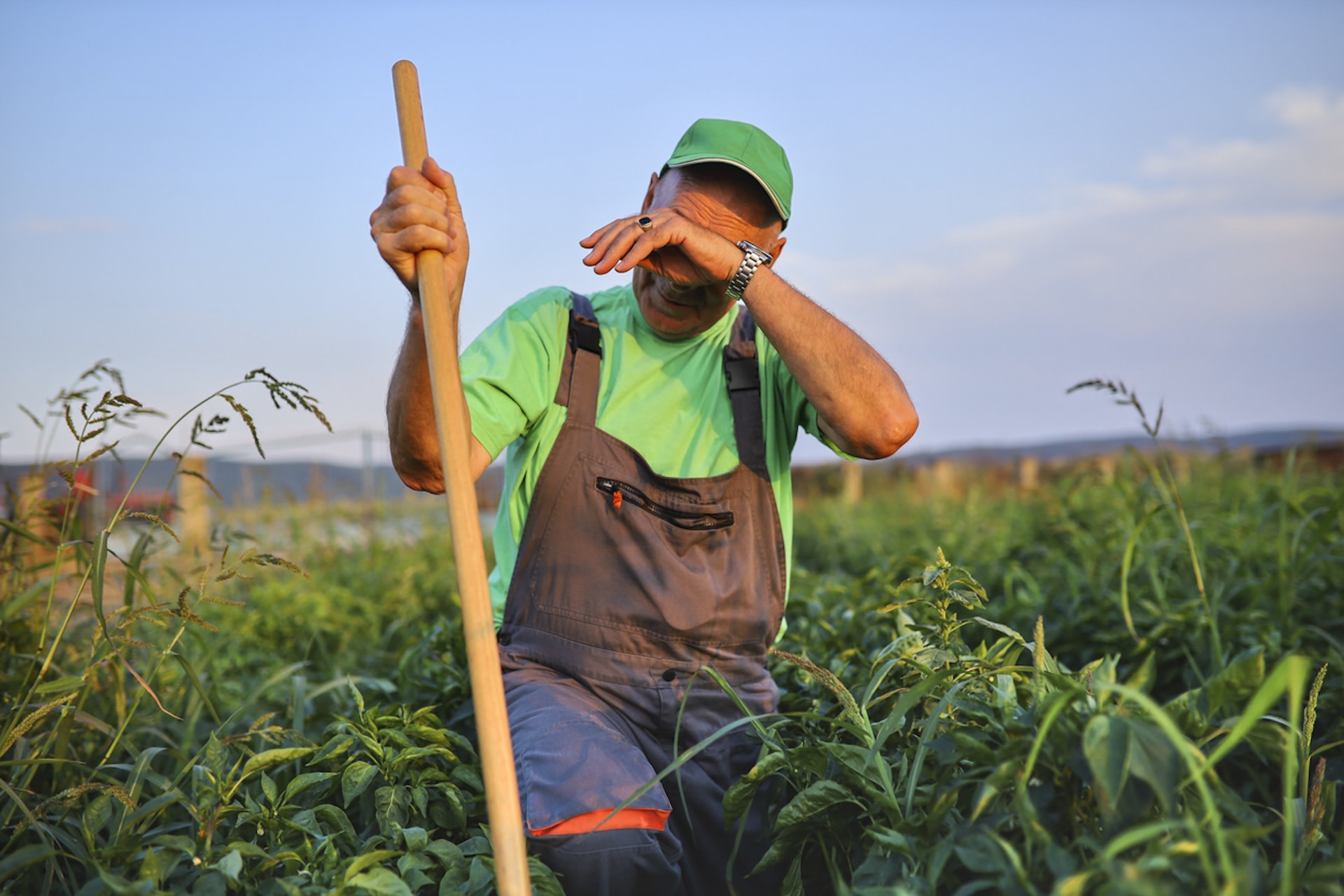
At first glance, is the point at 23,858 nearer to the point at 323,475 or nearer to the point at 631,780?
the point at 631,780

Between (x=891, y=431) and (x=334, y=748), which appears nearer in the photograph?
(x=334, y=748)

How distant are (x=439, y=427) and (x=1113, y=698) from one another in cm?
109

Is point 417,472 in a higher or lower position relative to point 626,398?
lower

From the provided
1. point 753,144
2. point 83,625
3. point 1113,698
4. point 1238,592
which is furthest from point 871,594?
point 83,625

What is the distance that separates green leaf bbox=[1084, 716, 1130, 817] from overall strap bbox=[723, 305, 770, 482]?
4.56 feet

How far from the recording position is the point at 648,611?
2.25 meters

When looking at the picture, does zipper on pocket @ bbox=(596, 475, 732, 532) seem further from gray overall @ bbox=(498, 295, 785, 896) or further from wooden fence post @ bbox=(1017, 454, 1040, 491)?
wooden fence post @ bbox=(1017, 454, 1040, 491)

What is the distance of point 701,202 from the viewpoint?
2.30 metres

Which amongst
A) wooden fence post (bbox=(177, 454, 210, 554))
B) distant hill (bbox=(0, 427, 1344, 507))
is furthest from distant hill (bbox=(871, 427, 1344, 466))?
wooden fence post (bbox=(177, 454, 210, 554))

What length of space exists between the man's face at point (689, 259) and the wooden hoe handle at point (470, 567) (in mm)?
721

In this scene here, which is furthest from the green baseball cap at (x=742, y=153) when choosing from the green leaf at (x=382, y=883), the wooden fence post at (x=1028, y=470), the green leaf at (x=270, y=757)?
the wooden fence post at (x=1028, y=470)

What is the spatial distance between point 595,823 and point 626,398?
42.1 inches

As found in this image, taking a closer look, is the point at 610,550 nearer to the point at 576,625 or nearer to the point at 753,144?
the point at 576,625

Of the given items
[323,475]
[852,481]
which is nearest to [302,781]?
Result: [323,475]
